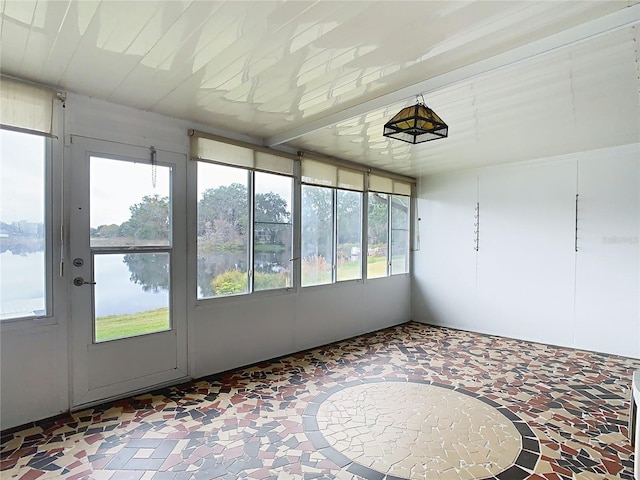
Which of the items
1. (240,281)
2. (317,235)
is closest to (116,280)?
(240,281)

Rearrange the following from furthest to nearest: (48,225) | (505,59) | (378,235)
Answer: (378,235), (48,225), (505,59)

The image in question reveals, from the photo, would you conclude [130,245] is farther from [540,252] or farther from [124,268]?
[540,252]

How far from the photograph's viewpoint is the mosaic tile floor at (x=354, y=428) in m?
2.20

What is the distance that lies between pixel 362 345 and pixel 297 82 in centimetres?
349

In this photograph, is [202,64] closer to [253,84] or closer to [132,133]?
[253,84]

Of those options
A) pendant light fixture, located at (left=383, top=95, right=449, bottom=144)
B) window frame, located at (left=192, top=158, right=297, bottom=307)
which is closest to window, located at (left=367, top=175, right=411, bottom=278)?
window frame, located at (left=192, top=158, right=297, bottom=307)

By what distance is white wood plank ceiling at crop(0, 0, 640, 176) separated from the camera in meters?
1.79

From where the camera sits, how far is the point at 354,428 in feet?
8.80

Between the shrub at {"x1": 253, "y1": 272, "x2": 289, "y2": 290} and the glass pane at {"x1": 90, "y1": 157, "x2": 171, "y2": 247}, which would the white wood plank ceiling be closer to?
the glass pane at {"x1": 90, "y1": 157, "x2": 171, "y2": 247}

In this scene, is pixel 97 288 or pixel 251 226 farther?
pixel 251 226

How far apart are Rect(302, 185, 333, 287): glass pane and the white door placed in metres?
1.63

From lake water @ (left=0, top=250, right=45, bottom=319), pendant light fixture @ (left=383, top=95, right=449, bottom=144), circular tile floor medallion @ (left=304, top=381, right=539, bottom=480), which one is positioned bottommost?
circular tile floor medallion @ (left=304, top=381, right=539, bottom=480)

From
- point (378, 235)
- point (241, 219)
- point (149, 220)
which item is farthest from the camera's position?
point (378, 235)

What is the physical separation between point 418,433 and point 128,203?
3.04 metres
